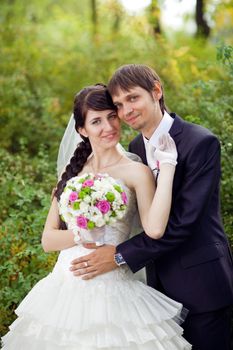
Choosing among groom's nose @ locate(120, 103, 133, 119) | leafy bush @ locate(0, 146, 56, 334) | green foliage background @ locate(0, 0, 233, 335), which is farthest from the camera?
green foliage background @ locate(0, 0, 233, 335)

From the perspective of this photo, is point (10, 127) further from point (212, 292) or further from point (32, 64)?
point (212, 292)

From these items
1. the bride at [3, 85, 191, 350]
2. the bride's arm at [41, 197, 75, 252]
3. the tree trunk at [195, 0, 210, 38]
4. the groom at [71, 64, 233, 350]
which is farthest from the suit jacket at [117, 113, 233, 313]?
the tree trunk at [195, 0, 210, 38]

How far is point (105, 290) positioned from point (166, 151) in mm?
880

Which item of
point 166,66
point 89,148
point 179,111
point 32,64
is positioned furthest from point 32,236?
point 32,64

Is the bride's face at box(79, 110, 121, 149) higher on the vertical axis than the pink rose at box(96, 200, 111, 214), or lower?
higher

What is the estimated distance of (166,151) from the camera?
3.43 m

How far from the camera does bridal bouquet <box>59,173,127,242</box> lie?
10.9ft

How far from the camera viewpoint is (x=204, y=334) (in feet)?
11.8

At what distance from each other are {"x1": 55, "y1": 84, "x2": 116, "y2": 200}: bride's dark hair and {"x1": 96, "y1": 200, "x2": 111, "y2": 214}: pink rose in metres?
0.57

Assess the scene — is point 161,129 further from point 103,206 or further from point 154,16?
point 154,16

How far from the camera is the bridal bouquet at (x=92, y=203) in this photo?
10.9 ft

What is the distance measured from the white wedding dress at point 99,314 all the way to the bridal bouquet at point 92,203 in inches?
10.8

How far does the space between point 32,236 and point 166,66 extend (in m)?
4.46

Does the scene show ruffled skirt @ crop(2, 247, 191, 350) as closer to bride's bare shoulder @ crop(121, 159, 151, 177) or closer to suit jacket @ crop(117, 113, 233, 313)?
suit jacket @ crop(117, 113, 233, 313)
